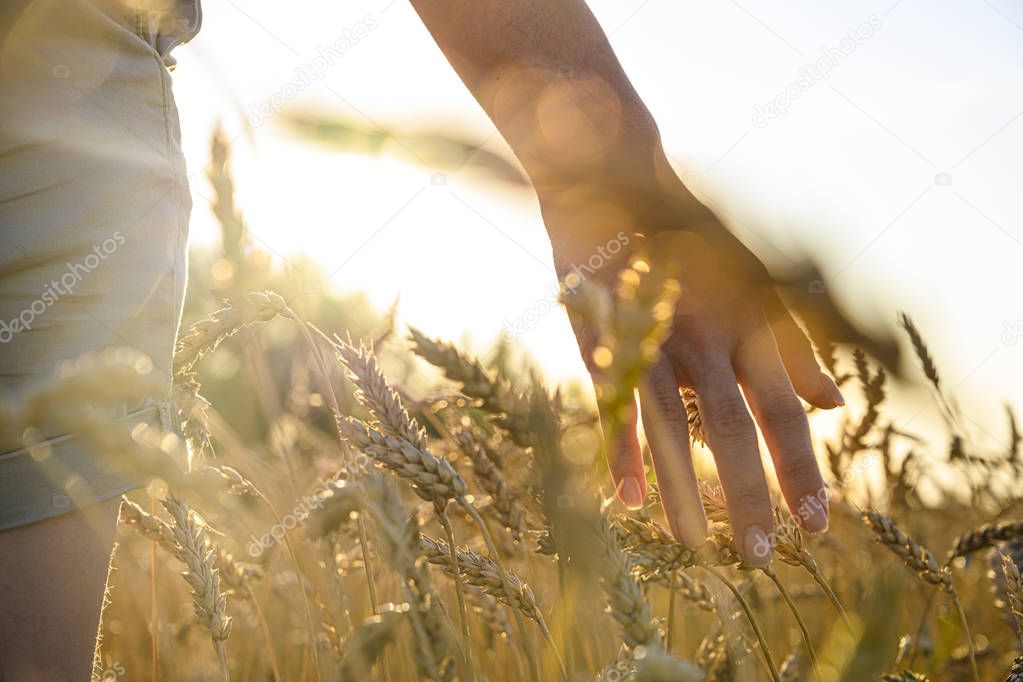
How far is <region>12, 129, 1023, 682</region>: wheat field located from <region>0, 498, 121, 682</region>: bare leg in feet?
0.47

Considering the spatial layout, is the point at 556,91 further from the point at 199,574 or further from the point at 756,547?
the point at 199,574

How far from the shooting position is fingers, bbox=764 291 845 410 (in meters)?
1.55

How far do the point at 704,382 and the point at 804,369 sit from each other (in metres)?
0.28

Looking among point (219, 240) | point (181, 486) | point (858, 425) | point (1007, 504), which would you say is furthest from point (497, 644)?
point (181, 486)

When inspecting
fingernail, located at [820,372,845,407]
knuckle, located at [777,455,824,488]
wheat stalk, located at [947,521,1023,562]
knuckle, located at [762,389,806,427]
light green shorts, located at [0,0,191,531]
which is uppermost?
light green shorts, located at [0,0,191,531]

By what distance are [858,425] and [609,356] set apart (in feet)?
5.94

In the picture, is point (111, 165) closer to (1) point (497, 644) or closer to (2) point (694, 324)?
A: (2) point (694, 324)

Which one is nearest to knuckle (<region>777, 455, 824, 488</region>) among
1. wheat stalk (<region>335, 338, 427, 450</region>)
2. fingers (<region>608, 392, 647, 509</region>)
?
fingers (<region>608, 392, 647, 509</region>)

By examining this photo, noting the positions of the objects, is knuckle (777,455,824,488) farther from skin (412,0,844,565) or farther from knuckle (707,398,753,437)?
knuckle (707,398,753,437)

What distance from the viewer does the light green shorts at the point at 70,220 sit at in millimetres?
1275

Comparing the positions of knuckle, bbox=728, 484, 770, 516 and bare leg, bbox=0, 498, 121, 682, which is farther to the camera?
knuckle, bbox=728, 484, 770, 516

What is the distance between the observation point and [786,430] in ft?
4.84

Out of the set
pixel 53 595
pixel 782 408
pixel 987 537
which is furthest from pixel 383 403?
pixel 987 537

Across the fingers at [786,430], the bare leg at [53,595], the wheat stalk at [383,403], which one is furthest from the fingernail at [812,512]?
the bare leg at [53,595]
